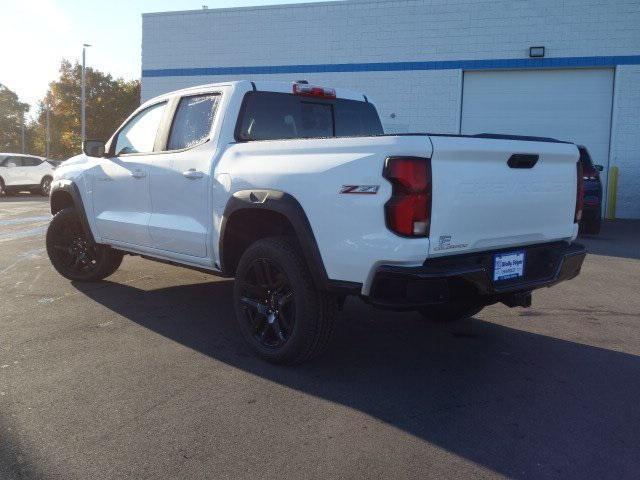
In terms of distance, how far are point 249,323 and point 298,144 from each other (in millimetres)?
1301

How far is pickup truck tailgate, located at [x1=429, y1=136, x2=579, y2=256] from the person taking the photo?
3348 millimetres

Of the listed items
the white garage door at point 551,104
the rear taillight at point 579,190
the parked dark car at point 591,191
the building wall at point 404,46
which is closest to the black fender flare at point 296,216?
the rear taillight at point 579,190

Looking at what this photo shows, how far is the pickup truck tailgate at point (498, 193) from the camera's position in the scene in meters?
3.35

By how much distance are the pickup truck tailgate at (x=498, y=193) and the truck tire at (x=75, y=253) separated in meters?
4.12

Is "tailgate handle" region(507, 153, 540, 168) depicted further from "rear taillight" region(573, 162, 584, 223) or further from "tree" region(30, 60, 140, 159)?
"tree" region(30, 60, 140, 159)

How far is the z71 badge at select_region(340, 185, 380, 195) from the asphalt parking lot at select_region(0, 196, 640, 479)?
3.90 feet

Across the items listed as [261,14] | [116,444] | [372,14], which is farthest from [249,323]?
[261,14]

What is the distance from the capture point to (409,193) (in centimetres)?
326

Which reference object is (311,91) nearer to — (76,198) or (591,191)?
(76,198)

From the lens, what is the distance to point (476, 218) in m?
3.52

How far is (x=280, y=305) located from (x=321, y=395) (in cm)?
68

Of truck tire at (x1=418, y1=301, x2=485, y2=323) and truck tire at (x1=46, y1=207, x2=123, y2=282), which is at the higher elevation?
truck tire at (x1=46, y1=207, x2=123, y2=282)

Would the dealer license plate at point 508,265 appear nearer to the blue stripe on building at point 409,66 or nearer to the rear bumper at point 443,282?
the rear bumper at point 443,282

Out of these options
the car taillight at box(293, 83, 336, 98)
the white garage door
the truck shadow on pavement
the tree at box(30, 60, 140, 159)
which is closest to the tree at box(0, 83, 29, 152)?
the tree at box(30, 60, 140, 159)
